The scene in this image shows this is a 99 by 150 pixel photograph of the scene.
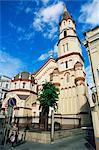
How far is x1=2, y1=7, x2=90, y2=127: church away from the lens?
30263 mm

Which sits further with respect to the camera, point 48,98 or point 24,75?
point 24,75

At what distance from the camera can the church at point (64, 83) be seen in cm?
3026

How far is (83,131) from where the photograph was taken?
23.8 m

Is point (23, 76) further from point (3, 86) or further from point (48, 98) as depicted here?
point (48, 98)

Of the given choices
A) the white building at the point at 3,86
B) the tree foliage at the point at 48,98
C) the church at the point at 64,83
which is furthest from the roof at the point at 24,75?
the tree foliage at the point at 48,98

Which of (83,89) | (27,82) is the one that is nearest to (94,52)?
(83,89)

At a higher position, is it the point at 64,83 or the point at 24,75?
the point at 24,75

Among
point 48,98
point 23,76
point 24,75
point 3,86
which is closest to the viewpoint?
point 48,98

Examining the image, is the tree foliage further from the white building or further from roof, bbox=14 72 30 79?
the white building

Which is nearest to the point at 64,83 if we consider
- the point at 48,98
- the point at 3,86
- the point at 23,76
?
the point at 48,98

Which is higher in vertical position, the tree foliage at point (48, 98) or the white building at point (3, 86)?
the white building at point (3, 86)

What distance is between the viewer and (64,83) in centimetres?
3494

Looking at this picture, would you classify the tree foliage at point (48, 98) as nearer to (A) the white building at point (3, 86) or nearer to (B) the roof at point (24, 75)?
(B) the roof at point (24, 75)

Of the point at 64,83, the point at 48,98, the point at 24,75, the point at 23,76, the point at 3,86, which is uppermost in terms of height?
the point at 24,75
